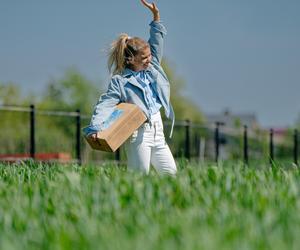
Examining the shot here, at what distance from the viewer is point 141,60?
318 inches

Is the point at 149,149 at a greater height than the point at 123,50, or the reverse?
the point at 123,50

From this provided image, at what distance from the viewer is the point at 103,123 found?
761 cm

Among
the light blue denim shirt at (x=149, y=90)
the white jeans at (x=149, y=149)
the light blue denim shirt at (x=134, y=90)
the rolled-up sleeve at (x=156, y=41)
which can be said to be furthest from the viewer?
the rolled-up sleeve at (x=156, y=41)

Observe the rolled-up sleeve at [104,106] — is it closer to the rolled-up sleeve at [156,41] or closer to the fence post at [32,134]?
the rolled-up sleeve at [156,41]

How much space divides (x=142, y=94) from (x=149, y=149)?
51 centimetres

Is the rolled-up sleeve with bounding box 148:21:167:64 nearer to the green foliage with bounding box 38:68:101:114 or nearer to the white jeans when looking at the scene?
the white jeans

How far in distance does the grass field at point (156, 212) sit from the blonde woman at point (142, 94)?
1549 mm

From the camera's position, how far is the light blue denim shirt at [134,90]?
7.67 metres

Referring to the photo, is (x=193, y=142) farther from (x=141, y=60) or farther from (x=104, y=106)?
(x=104, y=106)

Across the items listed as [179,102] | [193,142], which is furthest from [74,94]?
[193,142]

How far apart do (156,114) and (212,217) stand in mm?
3815

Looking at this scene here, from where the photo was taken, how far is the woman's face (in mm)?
8047

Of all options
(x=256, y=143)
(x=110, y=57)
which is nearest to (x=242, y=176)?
(x=110, y=57)

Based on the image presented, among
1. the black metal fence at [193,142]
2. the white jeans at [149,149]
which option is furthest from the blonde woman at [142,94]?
the black metal fence at [193,142]
